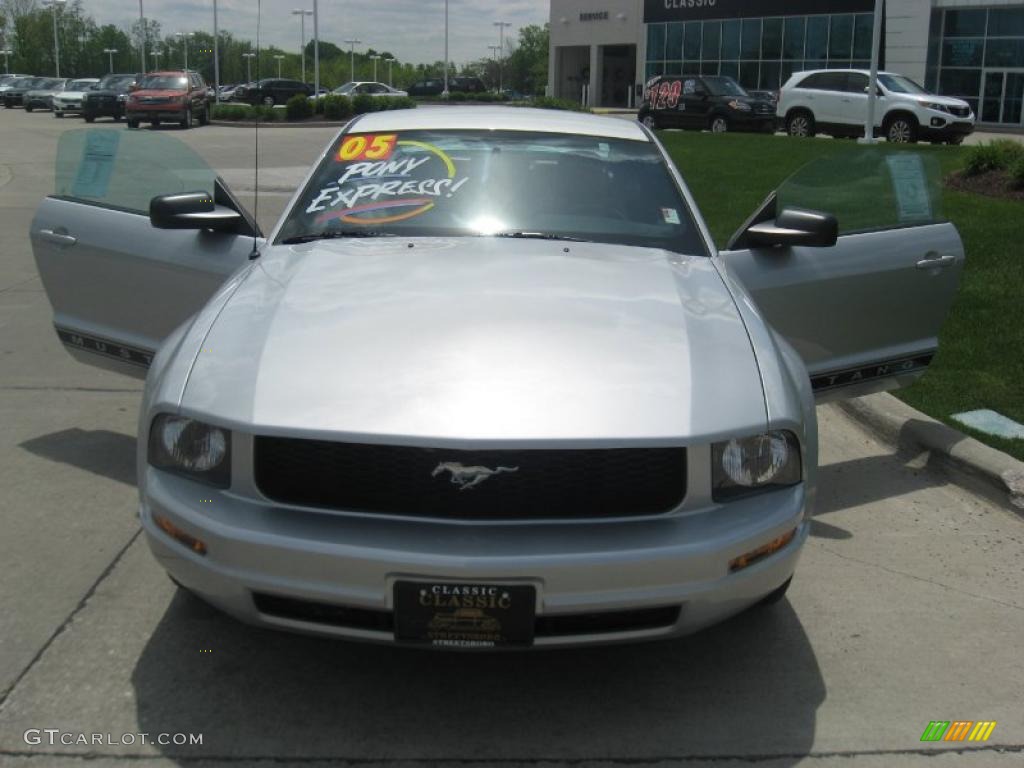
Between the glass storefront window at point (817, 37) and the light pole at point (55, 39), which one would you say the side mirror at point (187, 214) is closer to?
the glass storefront window at point (817, 37)

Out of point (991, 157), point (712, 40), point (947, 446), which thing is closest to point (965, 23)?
point (712, 40)

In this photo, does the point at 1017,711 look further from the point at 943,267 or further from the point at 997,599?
the point at 943,267

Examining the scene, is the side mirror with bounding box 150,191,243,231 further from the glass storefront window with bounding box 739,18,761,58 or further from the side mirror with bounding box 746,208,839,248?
the glass storefront window with bounding box 739,18,761,58

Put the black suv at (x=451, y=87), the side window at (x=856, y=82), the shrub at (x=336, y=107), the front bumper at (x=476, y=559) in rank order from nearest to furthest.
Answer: the front bumper at (x=476, y=559) < the side window at (x=856, y=82) < the shrub at (x=336, y=107) < the black suv at (x=451, y=87)

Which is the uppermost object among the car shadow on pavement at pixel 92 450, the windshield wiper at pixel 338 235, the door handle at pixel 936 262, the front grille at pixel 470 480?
the windshield wiper at pixel 338 235

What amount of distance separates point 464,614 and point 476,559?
168 mm

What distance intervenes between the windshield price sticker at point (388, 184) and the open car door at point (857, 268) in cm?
122

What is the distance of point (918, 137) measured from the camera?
83.3ft

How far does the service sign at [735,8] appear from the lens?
155 ft

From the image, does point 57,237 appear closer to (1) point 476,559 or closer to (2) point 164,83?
(1) point 476,559

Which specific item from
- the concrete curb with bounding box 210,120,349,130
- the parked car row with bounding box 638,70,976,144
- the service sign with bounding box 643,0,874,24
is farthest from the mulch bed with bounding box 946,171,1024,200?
the service sign with bounding box 643,0,874,24

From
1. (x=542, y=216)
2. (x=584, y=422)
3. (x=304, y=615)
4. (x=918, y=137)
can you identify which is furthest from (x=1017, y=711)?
(x=918, y=137)

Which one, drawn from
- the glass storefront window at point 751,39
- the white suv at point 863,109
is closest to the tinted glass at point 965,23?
the glass storefront window at point 751,39

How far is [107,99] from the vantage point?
41.6m
